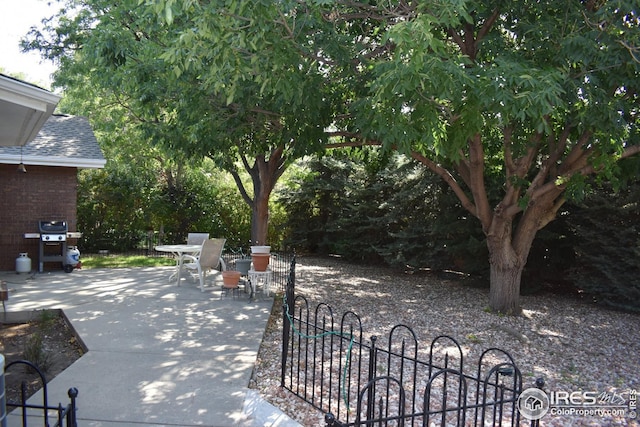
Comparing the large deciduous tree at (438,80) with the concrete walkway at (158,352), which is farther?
the large deciduous tree at (438,80)

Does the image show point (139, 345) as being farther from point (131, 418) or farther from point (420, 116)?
point (420, 116)

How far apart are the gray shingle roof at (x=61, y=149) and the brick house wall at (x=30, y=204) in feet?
1.54

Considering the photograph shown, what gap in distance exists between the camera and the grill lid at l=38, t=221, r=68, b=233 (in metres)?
11.2

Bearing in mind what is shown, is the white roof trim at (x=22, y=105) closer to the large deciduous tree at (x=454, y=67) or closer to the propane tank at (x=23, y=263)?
the large deciduous tree at (x=454, y=67)

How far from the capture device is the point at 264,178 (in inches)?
505

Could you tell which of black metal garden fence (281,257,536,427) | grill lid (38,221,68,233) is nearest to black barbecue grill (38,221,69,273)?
grill lid (38,221,68,233)

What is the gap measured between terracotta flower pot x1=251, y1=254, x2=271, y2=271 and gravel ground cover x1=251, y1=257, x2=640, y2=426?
1186 millimetres

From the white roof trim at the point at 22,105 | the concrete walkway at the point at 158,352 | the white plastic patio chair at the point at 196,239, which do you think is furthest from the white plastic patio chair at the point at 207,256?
the white roof trim at the point at 22,105

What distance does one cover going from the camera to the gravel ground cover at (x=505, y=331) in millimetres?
5164

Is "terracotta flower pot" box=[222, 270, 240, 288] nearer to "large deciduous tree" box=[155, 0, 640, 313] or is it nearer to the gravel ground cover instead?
the gravel ground cover

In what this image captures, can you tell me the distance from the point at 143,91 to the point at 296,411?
6.03m

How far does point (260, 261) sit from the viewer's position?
29.0 ft

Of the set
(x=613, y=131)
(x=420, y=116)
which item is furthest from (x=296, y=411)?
(x=613, y=131)

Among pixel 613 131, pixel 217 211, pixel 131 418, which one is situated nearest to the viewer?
pixel 131 418
